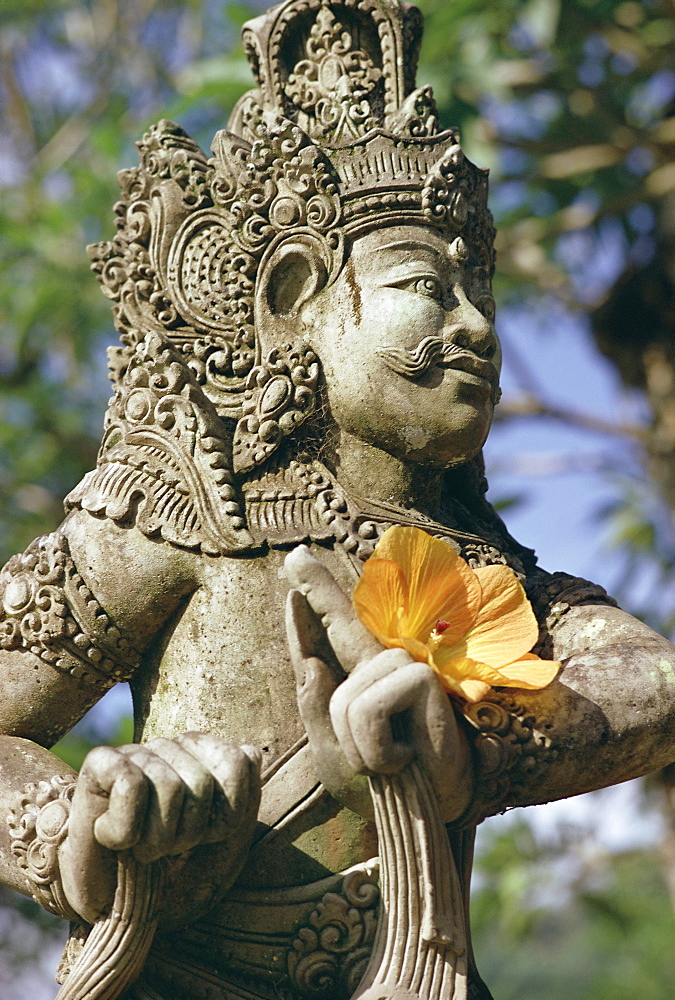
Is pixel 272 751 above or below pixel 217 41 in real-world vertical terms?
below

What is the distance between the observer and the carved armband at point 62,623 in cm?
326

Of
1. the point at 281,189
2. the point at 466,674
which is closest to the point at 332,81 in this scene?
the point at 281,189

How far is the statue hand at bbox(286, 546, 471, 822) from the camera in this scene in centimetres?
264

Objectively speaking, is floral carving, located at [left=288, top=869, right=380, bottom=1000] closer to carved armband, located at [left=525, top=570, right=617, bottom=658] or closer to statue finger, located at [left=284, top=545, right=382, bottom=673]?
statue finger, located at [left=284, top=545, right=382, bottom=673]

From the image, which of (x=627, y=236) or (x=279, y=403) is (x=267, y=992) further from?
(x=627, y=236)

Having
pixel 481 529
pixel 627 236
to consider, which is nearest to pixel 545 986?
pixel 627 236

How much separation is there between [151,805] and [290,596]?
20.0 inches

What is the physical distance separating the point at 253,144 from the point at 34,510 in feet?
24.9

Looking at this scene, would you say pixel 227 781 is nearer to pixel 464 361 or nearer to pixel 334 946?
pixel 334 946

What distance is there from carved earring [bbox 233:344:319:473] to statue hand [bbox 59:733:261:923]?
80 cm

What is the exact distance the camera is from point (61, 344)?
1134 centimetres

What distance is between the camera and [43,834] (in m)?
2.89

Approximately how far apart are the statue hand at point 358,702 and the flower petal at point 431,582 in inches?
8.1

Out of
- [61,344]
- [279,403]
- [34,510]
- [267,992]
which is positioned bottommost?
[267,992]
